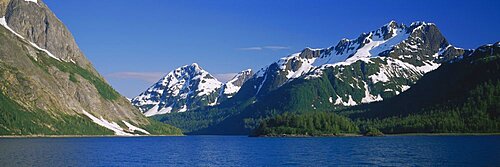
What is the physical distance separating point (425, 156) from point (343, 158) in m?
15.7

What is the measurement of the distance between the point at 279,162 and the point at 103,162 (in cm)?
3208

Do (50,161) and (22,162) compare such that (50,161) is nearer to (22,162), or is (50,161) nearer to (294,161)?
(22,162)

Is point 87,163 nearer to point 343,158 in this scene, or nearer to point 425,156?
point 343,158

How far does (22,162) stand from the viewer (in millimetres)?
105625

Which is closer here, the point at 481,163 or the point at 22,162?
the point at 481,163

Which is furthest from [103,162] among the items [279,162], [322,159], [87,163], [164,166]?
[322,159]

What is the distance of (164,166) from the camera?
110m

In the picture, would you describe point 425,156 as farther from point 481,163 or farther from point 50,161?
point 50,161

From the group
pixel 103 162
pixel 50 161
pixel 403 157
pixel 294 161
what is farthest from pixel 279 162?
pixel 50 161

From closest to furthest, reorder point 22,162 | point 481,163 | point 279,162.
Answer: point 481,163 → point 22,162 → point 279,162

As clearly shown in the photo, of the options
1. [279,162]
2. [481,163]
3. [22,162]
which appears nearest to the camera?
[481,163]

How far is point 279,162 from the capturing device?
113 metres

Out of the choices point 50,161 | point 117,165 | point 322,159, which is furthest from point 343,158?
point 50,161

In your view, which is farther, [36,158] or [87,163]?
[36,158]
